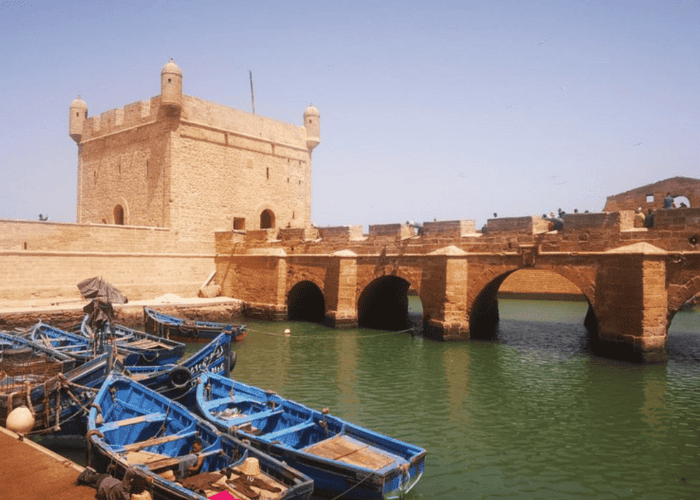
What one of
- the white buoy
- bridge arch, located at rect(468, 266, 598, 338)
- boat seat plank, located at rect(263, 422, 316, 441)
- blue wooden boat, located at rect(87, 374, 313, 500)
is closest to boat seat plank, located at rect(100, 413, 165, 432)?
blue wooden boat, located at rect(87, 374, 313, 500)

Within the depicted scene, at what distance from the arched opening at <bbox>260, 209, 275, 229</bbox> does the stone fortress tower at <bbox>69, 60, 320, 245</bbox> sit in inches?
2.5

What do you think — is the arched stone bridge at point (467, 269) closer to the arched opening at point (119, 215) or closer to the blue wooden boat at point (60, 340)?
the arched opening at point (119, 215)

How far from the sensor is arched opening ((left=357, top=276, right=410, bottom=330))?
22609mm

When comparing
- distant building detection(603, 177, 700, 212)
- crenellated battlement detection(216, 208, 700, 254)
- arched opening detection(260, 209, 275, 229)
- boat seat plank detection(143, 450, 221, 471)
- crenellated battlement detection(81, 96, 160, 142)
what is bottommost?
boat seat plank detection(143, 450, 221, 471)

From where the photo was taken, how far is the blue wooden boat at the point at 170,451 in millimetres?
6293

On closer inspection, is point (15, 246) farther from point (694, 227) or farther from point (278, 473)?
point (694, 227)

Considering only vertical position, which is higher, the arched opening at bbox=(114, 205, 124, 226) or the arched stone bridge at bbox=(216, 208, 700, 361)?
the arched opening at bbox=(114, 205, 124, 226)

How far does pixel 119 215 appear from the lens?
29.1 metres

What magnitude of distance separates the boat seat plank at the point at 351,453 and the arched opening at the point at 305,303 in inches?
650

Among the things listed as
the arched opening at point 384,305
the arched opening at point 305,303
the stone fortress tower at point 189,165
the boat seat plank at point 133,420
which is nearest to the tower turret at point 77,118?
the stone fortress tower at point 189,165

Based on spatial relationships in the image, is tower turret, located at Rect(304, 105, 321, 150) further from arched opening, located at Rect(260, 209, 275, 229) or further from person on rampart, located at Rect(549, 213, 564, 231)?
person on rampart, located at Rect(549, 213, 564, 231)

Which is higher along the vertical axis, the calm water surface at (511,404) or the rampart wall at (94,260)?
the rampart wall at (94,260)

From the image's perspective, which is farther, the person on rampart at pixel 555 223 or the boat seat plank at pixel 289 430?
the person on rampart at pixel 555 223

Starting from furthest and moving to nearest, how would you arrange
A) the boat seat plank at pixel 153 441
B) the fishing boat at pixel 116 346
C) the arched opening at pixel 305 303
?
the arched opening at pixel 305 303
the fishing boat at pixel 116 346
the boat seat plank at pixel 153 441
